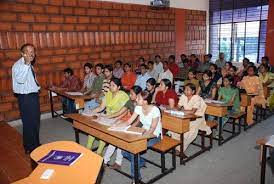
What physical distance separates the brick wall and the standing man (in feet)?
7.34

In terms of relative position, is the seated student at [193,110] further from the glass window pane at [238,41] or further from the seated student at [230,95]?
the glass window pane at [238,41]

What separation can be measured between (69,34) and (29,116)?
3.24 meters

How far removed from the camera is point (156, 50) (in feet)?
28.7

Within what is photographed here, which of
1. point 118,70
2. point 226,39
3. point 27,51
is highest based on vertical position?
point 226,39

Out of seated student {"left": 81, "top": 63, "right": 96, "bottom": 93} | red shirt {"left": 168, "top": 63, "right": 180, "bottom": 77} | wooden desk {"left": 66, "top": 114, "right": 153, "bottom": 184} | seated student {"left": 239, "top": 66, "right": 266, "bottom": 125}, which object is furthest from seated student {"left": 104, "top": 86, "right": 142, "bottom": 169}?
red shirt {"left": 168, "top": 63, "right": 180, "bottom": 77}

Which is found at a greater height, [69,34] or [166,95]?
[69,34]

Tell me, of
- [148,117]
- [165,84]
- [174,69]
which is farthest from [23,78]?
[174,69]

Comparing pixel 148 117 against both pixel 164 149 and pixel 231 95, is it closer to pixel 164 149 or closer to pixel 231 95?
pixel 164 149

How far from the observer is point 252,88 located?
18.8 feet

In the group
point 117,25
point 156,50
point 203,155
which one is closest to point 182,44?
point 156,50

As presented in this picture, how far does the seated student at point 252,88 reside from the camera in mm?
5532

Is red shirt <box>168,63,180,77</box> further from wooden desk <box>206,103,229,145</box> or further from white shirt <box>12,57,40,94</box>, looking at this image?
white shirt <box>12,57,40,94</box>

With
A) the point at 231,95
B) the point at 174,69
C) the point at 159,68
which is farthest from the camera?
the point at 174,69

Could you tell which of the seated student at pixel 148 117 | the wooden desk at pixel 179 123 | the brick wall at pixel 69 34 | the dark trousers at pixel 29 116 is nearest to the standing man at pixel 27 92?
the dark trousers at pixel 29 116
